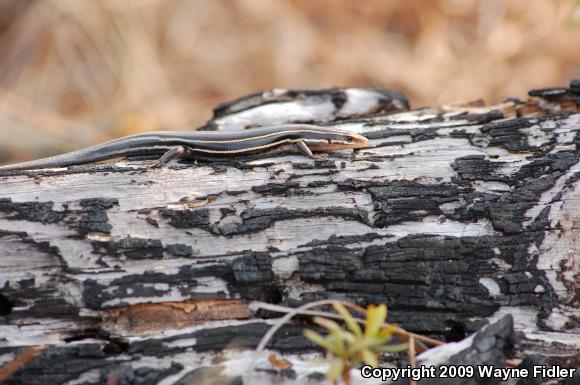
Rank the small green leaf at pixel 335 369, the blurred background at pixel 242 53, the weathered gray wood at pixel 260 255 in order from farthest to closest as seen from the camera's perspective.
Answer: the blurred background at pixel 242 53 < the weathered gray wood at pixel 260 255 < the small green leaf at pixel 335 369

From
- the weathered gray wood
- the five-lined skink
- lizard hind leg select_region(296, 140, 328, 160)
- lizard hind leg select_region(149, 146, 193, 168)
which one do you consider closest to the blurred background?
the five-lined skink

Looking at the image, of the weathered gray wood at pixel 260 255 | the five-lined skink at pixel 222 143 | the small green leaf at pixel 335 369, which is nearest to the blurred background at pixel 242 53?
the five-lined skink at pixel 222 143

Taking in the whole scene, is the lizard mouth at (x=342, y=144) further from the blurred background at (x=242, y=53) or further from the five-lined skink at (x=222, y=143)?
the blurred background at (x=242, y=53)

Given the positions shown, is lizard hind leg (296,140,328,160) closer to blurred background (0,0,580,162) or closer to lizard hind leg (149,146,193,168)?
lizard hind leg (149,146,193,168)

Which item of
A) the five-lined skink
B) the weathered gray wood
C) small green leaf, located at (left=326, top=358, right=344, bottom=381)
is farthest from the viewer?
the five-lined skink

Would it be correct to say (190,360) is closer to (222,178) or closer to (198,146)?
(222,178)

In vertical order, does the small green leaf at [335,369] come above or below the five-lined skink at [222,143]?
below

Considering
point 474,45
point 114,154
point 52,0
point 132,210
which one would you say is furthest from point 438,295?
point 52,0
